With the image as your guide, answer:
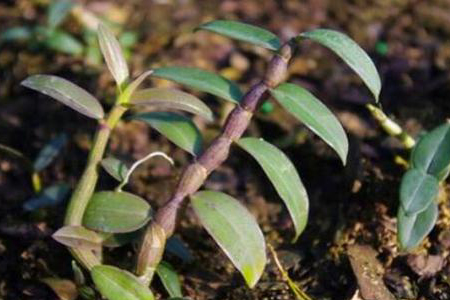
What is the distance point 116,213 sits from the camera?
1425mm

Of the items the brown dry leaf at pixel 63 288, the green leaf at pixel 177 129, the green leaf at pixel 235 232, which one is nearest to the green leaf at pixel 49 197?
the brown dry leaf at pixel 63 288

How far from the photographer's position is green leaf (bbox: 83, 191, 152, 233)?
4.61ft

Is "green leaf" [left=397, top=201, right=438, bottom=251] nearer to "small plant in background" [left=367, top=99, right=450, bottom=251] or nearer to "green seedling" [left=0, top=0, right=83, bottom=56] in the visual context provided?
"small plant in background" [left=367, top=99, right=450, bottom=251]

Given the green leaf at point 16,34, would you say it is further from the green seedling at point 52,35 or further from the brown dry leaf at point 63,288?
the brown dry leaf at point 63,288

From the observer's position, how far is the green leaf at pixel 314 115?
1.32m

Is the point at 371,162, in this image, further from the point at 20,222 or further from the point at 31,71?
the point at 31,71

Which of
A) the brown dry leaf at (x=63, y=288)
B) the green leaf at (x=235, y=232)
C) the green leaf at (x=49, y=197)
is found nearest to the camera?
the green leaf at (x=235, y=232)

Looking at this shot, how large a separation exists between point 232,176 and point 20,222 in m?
0.45

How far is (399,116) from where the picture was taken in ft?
6.52

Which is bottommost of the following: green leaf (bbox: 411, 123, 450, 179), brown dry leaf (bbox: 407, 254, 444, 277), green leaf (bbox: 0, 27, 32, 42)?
brown dry leaf (bbox: 407, 254, 444, 277)

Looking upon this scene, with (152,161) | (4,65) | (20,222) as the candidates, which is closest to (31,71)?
(4,65)

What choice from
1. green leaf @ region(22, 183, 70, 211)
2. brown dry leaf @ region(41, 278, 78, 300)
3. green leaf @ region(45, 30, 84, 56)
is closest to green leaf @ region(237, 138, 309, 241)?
brown dry leaf @ region(41, 278, 78, 300)

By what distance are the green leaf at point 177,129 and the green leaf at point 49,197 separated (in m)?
0.31

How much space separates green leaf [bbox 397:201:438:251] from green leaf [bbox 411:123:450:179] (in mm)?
69
